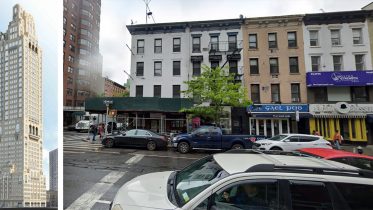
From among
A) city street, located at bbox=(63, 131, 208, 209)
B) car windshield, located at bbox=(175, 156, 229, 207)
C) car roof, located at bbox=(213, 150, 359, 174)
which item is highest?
car roof, located at bbox=(213, 150, 359, 174)

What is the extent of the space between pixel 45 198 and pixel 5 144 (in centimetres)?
113

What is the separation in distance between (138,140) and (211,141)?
4.49 metres

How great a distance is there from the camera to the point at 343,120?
69.4 ft

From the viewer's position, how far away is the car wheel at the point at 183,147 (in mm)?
13800

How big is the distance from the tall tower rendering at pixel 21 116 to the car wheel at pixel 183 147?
10.2 meters

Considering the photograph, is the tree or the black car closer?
the black car

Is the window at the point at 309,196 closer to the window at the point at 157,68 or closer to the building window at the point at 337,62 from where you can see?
the window at the point at 157,68

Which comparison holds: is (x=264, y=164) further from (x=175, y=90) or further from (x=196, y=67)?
(x=196, y=67)

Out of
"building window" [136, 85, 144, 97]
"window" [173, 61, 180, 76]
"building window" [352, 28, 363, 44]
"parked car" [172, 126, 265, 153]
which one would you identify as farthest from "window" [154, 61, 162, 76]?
"building window" [352, 28, 363, 44]

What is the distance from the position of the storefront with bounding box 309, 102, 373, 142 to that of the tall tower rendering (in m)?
22.0

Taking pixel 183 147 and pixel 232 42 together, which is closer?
pixel 183 147

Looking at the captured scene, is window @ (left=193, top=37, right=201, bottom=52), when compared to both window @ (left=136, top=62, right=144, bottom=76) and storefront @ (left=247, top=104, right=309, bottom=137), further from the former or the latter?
storefront @ (left=247, top=104, right=309, bottom=137)

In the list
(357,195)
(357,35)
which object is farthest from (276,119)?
(357,195)

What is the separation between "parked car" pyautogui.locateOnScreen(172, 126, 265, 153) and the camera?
13.6m
